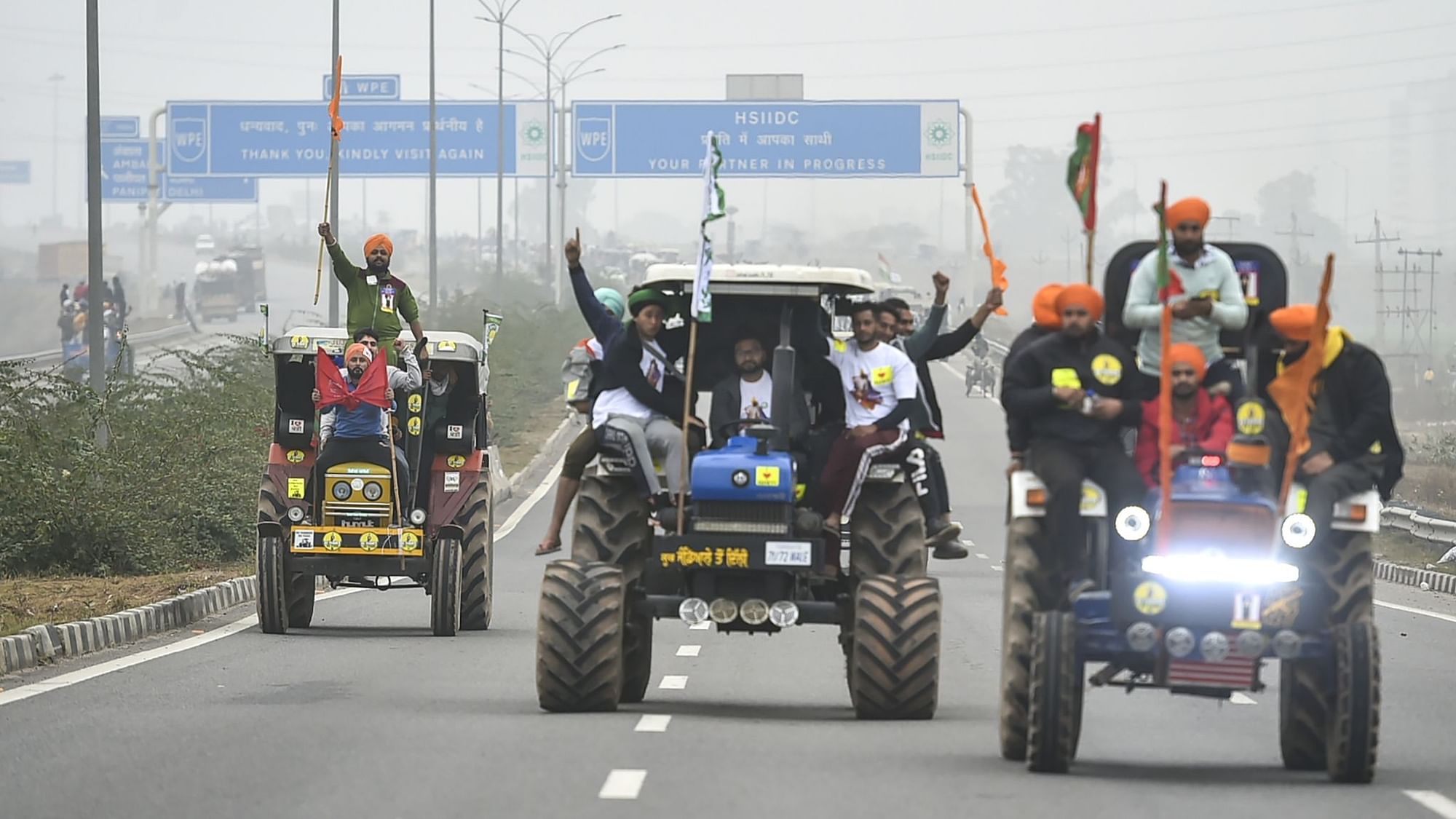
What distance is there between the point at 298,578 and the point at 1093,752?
9.62m

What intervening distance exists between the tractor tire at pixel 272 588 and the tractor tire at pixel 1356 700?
10.6 metres

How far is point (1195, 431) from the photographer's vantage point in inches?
444

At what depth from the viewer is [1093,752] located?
12586mm

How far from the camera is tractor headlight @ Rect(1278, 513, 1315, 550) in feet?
36.2

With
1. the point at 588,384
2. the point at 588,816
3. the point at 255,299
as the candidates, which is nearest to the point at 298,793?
the point at 588,816

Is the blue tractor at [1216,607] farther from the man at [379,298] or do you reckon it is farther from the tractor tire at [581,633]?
the man at [379,298]

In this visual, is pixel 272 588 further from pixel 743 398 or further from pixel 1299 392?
pixel 1299 392

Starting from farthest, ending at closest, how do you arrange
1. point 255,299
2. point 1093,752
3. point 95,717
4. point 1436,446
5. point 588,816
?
point 255,299
point 1436,446
point 95,717
point 1093,752
point 588,816

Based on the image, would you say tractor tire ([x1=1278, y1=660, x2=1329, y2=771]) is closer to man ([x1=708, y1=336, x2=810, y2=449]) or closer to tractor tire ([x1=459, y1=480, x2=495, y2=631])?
man ([x1=708, y1=336, x2=810, y2=449])

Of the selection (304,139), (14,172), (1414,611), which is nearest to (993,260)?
(1414,611)

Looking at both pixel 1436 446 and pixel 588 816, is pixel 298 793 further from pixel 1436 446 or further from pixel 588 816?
pixel 1436 446

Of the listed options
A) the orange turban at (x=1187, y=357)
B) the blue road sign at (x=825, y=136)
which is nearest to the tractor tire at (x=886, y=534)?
the orange turban at (x=1187, y=357)

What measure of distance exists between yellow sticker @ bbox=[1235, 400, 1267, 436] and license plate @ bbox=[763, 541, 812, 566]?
3.31m

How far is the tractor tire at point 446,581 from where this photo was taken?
1975 centimetres
